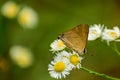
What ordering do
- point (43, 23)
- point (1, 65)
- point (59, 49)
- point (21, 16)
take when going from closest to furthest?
point (59, 49) < point (1, 65) < point (21, 16) < point (43, 23)

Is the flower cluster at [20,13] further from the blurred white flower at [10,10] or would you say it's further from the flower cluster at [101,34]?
the flower cluster at [101,34]

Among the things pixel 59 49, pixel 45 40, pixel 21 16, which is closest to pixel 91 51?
pixel 45 40

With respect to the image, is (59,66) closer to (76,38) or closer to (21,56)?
(76,38)

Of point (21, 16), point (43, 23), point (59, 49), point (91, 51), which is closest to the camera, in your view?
point (59, 49)

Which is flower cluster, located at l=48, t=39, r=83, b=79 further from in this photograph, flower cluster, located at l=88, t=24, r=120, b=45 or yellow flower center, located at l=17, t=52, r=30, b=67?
yellow flower center, located at l=17, t=52, r=30, b=67

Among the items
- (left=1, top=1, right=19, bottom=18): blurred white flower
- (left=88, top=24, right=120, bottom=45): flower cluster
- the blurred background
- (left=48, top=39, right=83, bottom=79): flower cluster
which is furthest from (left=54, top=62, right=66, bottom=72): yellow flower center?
(left=1, top=1, right=19, bottom=18): blurred white flower

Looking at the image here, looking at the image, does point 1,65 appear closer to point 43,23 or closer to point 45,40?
point 45,40

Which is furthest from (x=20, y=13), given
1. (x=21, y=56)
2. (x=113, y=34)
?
(x=113, y=34)

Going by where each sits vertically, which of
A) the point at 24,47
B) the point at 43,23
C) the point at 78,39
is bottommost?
the point at 78,39
